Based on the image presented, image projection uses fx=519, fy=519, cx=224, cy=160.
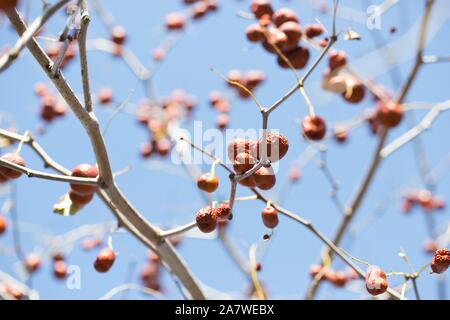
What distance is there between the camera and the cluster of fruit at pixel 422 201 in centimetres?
442

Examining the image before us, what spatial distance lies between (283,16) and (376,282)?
129 cm

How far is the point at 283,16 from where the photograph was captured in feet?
7.82

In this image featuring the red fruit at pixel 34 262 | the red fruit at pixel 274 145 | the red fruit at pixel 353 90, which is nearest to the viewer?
the red fruit at pixel 274 145

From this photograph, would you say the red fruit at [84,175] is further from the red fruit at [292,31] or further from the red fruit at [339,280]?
the red fruit at [339,280]

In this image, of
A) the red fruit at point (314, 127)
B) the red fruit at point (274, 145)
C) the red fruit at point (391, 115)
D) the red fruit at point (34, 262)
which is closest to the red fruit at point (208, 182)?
the red fruit at point (274, 145)

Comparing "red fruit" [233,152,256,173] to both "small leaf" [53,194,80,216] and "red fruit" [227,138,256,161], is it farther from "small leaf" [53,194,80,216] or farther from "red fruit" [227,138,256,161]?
"small leaf" [53,194,80,216]

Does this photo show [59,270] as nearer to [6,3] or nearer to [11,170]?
[11,170]

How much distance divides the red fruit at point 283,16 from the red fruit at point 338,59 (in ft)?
1.00

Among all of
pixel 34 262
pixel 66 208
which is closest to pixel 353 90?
pixel 66 208

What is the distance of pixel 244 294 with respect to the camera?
12.0ft

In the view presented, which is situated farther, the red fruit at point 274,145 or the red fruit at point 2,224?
the red fruit at point 2,224

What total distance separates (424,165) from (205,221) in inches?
82.0

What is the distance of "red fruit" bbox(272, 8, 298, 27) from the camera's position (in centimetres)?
237
